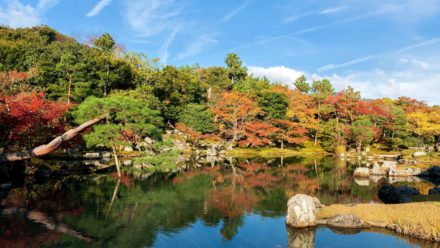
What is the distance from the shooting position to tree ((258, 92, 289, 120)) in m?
60.5

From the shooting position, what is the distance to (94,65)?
172 ft

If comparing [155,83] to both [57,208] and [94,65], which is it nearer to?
[94,65]

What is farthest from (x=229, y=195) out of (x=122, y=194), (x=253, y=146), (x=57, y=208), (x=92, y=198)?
(x=253, y=146)

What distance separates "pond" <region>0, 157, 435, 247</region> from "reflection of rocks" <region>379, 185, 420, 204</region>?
81cm

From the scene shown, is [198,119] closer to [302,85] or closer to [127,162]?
[127,162]

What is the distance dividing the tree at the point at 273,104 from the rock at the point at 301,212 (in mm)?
43648

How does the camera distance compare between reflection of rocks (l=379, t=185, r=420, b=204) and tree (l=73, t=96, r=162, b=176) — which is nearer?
reflection of rocks (l=379, t=185, r=420, b=204)

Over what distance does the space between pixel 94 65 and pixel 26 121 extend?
96.6 ft

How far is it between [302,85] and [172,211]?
7459cm

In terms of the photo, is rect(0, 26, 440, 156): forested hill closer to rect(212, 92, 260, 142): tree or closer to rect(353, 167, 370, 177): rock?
rect(212, 92, 260, 142): tree

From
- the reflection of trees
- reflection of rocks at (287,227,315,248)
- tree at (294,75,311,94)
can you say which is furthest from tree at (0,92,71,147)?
tree at (294,75,311,94)

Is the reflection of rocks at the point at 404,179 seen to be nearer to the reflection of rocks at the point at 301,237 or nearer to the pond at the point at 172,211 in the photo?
the pond at the point at 172,211

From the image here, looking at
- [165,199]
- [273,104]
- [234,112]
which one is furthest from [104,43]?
[165,199]

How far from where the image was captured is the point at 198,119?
185 feet
